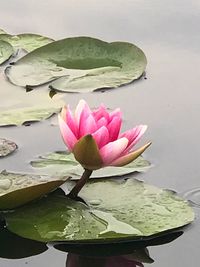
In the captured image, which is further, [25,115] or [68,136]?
[25,115]

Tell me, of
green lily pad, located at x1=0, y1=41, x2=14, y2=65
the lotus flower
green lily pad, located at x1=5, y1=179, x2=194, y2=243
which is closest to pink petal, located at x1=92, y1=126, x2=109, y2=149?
the lotus flower

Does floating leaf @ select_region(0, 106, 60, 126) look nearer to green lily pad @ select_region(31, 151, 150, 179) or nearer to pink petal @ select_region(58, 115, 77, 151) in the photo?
green lily pad @ select_region(31, 151, 150, 179)

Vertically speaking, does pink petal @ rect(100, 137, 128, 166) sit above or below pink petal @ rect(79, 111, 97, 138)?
below

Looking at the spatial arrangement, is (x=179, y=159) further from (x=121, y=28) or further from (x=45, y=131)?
(x=121, y=28)

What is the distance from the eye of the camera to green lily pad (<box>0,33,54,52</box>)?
179cm

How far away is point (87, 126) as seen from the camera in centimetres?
107

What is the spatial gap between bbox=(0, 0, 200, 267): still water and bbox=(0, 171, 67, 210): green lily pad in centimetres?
5

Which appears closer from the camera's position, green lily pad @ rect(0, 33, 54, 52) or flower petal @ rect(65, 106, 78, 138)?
flower petal @ rect(65, 106, 78, 138)

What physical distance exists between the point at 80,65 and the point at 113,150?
2.20 feet

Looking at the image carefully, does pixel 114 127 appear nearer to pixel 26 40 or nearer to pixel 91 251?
pixel 91 251

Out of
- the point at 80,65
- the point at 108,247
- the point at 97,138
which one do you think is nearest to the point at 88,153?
the point at 97,138

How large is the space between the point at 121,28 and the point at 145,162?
2.45 ft

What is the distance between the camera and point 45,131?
1396mm

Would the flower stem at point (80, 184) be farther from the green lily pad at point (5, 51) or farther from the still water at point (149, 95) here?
the green lily pad at point (5, 51)
